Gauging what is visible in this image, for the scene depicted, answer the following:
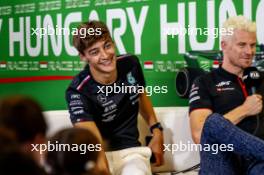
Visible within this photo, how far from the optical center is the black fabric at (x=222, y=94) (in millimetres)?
2217

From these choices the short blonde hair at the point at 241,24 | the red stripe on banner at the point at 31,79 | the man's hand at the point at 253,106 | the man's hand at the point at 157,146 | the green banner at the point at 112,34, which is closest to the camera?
the man's hand at the point at 253,106

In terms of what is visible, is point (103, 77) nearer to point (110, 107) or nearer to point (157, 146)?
point (110, 107)

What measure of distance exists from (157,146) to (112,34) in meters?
0.87

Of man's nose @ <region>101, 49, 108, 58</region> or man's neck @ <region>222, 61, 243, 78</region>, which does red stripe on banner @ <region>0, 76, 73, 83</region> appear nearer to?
man's nose @ <region>101, 49, 108, 58</region>

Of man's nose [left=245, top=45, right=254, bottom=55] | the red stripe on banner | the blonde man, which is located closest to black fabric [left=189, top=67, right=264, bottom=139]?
the blonde man

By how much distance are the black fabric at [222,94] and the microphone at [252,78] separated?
0.07ft

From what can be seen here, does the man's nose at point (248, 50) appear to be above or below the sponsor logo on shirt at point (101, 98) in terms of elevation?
above

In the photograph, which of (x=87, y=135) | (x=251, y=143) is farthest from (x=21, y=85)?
(x=87, y=135)

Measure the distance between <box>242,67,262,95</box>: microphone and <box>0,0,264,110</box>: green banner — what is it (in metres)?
0.32

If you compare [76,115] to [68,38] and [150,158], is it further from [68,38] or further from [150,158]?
[68,38]

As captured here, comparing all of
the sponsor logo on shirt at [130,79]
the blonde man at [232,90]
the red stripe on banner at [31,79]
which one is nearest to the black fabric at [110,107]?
the sponsor logo on shirt at [130,79]

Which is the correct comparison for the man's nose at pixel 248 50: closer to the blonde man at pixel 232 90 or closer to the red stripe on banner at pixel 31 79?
the blonde man at pixel 232 90

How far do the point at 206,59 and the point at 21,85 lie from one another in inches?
54.8

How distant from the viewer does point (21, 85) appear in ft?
10.6
